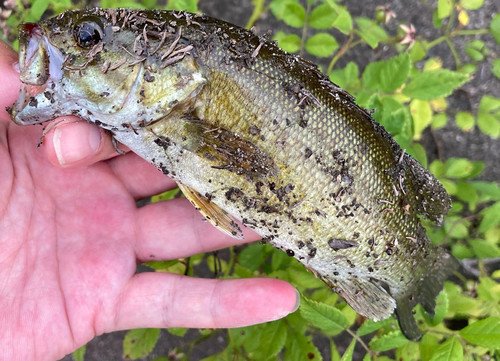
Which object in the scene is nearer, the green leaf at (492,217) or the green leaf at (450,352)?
the green leaf at (450,352)

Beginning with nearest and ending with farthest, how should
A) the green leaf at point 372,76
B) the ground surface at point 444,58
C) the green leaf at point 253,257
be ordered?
the green leaf at point 372,76
the green leaf at point 253,257
the ground surface at point 444,58

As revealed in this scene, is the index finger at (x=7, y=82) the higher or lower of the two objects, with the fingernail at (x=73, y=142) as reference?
higher

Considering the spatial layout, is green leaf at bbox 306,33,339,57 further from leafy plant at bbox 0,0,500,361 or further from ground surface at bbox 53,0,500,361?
ground surface at bbox 53,0,500,361

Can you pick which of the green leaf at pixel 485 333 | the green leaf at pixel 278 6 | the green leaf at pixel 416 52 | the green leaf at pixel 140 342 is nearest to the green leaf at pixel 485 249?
the green leaf at pixel 485 333

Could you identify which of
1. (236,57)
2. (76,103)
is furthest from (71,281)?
(236,57)

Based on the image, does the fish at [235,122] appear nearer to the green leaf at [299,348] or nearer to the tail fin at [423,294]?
the tail fin at [423,294]

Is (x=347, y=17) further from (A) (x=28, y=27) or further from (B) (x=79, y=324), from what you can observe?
(B) (x=79, y=324)

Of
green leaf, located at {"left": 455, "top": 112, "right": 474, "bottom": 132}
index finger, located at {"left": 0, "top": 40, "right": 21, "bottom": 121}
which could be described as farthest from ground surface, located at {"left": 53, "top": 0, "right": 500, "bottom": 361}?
index finger, located at {"left": 0, "top": 40, "right": 21, "bottom": 121}
